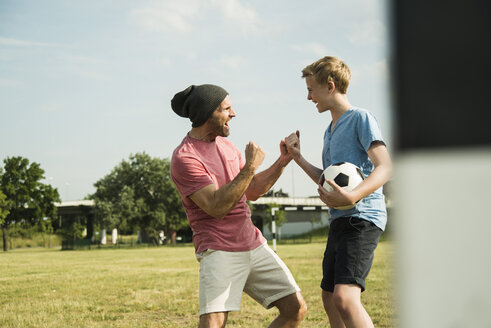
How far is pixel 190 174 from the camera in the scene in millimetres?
3701

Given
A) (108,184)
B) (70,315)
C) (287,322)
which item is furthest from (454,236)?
(108,184)

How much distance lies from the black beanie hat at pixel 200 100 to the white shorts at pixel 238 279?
989 millimetres

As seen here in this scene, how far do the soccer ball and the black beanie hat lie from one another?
0.97 meters

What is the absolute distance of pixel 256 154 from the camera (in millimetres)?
3686

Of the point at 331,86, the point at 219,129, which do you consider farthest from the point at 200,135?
the point at 331,86

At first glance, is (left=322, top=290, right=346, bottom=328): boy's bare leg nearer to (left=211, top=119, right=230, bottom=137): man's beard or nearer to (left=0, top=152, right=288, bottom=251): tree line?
(left=211, top=119, right=230, bottom=137): man's beard

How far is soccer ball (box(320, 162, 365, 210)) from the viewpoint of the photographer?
11.6 feet

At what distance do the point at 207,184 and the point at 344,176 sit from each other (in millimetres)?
941

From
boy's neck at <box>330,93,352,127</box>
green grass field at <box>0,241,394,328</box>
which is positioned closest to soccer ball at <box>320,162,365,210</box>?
boy's neck at <box>330,93,352,127</box>

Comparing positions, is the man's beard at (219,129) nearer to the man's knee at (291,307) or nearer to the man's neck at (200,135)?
the man's neck at (200,135)

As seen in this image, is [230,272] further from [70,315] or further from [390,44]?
[70,315]

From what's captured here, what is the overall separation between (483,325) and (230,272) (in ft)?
11.2

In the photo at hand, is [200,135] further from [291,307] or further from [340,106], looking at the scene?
[291,307]

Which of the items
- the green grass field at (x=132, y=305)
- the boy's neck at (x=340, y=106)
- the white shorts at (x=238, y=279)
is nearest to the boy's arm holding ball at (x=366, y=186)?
the boy's neck at (x=340, y=106)
